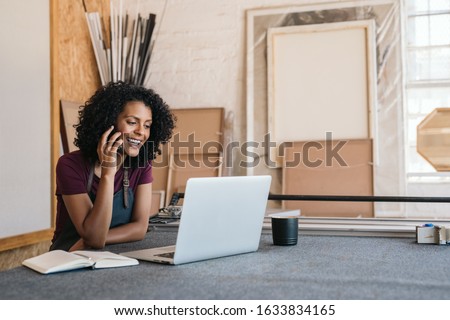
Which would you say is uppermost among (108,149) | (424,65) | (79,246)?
(424,65)

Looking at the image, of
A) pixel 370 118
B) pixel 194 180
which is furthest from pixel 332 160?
pixel 194 180

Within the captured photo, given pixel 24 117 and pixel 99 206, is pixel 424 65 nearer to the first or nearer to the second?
pixel 24 117

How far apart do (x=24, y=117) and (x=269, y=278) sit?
2751mm

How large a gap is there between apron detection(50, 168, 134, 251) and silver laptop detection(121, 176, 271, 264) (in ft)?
1.56

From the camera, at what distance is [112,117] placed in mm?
2088

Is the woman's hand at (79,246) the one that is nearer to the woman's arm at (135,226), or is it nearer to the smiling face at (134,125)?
the woman's arm at (135,226)

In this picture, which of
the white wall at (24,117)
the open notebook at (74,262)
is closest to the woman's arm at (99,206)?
the open notebook at (74,262)

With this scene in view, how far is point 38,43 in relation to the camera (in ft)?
11.9

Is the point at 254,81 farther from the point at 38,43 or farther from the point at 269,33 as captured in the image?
the point at 38,43

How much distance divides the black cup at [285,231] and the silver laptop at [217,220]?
0.13m

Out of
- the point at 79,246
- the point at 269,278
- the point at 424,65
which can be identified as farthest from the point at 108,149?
the point at 424,65

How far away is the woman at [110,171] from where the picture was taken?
1.81 meters
